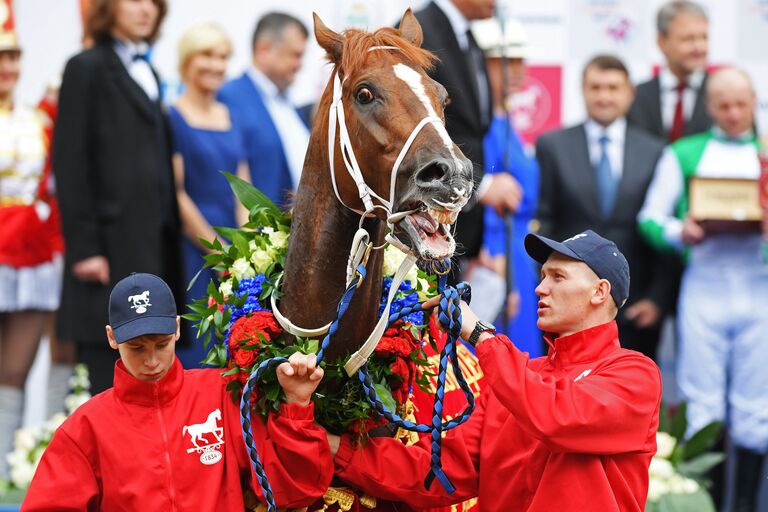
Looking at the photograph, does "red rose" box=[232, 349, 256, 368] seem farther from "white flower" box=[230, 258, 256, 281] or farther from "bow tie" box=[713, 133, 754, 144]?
"bow tie" box=[713, 133, 754, 144]

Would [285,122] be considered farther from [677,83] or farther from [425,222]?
[425,222]

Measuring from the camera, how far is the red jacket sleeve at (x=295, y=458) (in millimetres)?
3688

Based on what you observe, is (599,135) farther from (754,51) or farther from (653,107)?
(754,51)

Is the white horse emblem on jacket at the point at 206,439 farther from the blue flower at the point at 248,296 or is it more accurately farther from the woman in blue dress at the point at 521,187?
the woman in blue dress at the point at 521,187

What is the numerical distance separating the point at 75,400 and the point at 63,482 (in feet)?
10.1

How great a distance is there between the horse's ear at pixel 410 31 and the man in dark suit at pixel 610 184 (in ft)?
11.6

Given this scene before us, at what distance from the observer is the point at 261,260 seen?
410cm

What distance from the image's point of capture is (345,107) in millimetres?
3742

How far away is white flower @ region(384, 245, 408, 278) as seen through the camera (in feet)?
13.8

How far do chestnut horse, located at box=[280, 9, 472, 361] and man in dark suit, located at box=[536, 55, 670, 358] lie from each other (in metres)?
3.60

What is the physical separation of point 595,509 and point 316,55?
487 cm

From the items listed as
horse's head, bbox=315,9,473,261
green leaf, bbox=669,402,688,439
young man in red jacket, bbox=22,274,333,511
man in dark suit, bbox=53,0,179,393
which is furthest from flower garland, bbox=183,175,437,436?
green leaf, bbox=669,402,688,439

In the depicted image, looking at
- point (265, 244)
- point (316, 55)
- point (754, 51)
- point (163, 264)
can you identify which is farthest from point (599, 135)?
point (265, 244)

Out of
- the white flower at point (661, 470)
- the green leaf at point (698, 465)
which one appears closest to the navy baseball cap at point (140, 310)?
the white flower at point (661, 470)
